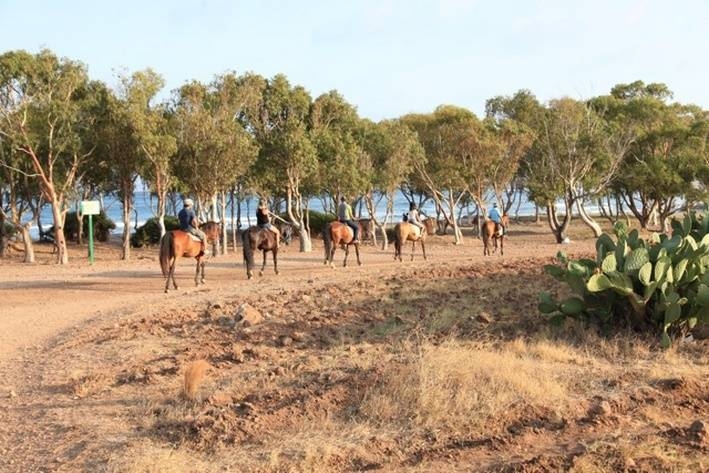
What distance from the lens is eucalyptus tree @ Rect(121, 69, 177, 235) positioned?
29.0m

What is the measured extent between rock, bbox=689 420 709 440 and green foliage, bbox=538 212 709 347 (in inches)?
A: 133

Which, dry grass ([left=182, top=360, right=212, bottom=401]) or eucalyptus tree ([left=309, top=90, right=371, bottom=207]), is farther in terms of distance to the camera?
eucalyptus tree ([left=309, top=90, right=371, bottom=207])

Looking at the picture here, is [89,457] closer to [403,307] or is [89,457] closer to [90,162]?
[403,307]

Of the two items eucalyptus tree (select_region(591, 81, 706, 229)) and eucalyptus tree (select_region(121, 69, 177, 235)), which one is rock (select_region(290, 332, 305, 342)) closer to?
eucalyptus tree (select_region(121, 69, 177, 235))

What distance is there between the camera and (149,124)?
1153 inches

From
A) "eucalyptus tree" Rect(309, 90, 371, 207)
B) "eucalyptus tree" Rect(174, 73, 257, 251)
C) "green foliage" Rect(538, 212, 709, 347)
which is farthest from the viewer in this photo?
"eucalyptus tree" Rect(309, 90, 371, 207)

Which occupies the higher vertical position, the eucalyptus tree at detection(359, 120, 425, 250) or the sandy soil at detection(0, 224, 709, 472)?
the eucalyptus tree at detection(359, 120, 425, 250)

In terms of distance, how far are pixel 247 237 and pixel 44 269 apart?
9.04 meters

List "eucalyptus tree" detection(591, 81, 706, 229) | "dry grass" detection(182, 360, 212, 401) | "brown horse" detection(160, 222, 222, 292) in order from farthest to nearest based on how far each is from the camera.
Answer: "eucalyptus tree" detection(591, 81, 706, 229), "brown horse" detection(160, 222, 222, 292), "dry grass" detection(182, 360, 212, 401)

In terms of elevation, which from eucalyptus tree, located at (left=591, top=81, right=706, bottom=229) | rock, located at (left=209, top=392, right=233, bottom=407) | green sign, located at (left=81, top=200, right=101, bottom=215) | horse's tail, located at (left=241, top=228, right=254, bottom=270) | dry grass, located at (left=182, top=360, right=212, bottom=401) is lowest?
rock, located at (left=209, top=392, right=233, bottom=407)

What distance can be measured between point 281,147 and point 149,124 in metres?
6.25

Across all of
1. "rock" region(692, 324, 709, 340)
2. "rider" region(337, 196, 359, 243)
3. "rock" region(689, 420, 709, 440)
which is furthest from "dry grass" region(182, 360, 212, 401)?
"rider" region(337, 196, 359, 243)

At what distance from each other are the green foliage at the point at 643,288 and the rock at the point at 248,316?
426 centimetres

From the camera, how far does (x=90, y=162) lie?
107 ft
